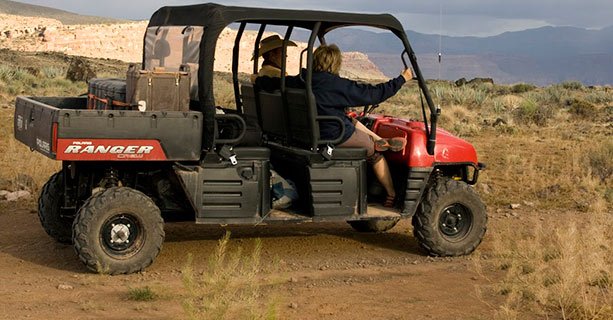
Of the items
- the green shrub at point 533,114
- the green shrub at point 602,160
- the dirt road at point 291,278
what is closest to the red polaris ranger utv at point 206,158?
the dirt road at point 291,278

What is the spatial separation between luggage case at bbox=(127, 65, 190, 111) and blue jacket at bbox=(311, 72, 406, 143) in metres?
1.23

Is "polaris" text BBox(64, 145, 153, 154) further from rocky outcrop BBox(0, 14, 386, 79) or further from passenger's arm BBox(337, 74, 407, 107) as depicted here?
rocky outcrop BBox(0, 14, 386, 79)

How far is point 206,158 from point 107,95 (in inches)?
52.0

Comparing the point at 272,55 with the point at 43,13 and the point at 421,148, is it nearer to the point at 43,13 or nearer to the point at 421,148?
the point at 421,148

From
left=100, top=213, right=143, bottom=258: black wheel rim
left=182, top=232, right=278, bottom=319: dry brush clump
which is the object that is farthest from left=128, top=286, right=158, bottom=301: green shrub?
left=100, top=213, right=143, bottom=258: black wheel rim

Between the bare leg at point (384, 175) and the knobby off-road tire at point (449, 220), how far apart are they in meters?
→ 0.33

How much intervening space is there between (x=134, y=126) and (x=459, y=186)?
3.23m

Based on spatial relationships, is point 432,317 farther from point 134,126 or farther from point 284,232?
point 284,232

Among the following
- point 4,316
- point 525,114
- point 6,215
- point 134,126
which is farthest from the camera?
point 525,114

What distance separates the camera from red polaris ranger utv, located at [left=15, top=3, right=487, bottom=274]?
8.70m

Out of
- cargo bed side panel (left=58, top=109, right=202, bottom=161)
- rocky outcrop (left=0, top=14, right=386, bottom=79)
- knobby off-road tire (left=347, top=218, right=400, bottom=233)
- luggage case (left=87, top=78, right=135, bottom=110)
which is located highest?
rocky outcrop (left=0, top=14, right=386, bottom=79)

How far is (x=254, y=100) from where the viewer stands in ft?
33.8

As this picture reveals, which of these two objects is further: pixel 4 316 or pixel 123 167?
pixel 123 167

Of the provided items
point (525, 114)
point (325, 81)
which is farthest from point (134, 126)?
point (525, 114)
